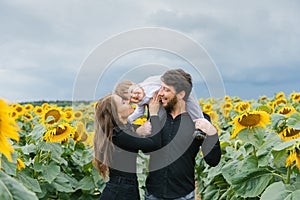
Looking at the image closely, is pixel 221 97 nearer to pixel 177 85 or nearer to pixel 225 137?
pixel 177 85

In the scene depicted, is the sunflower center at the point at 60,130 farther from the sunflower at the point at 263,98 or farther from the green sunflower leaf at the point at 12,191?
the sunflower at the point at 263,98

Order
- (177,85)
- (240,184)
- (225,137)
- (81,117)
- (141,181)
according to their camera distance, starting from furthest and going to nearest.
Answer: (81,117)
(141,181)
(225,137)
(177,85)
(240,184)

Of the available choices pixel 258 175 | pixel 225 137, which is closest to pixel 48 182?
pixel 225 137

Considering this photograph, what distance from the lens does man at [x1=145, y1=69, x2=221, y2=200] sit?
3.65 metres

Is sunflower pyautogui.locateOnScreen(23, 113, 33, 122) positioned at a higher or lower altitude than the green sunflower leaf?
higher

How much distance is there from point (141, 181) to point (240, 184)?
2977mm

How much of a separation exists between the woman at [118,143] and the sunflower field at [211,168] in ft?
1.21

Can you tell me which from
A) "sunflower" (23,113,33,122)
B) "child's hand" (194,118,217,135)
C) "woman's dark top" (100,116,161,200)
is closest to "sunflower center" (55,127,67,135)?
"woman's dark top" (100,116,161,200)

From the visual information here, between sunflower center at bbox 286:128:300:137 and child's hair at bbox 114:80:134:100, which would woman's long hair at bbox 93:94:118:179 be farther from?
sunflower center at bbox 286:128:300:137

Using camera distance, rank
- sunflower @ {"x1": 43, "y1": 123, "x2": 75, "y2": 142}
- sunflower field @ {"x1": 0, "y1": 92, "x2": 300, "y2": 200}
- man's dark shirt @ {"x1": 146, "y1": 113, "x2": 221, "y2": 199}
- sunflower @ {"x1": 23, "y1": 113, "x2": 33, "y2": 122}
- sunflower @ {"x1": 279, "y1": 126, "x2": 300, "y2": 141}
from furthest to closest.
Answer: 1. sunflower @ {"x1": 23, "y1": 113, "x2": 33, "y2": 122}
2. sunflower @ {"x1": 43, "y1": 123, "x2": 75, "y2": 142}
3. man's dark shirt @ {"x1": 146, "y1": 113, "x2": 221, "y2": 199}
4. sunflower @ {"x1": 279, "y1": 126, "x2": 300, "y2": 141}
5. sunflower field @ {"x1": 0, "y1": 92, "x2": 300, "y2": 200}

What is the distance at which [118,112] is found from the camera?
3678mm

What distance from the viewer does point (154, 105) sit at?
3.59 m

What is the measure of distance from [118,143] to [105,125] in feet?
Result: 0.56

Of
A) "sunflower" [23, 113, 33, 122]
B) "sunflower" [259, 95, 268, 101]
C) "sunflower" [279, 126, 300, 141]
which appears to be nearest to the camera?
"sunflower" [279, 126, 300, 141]
